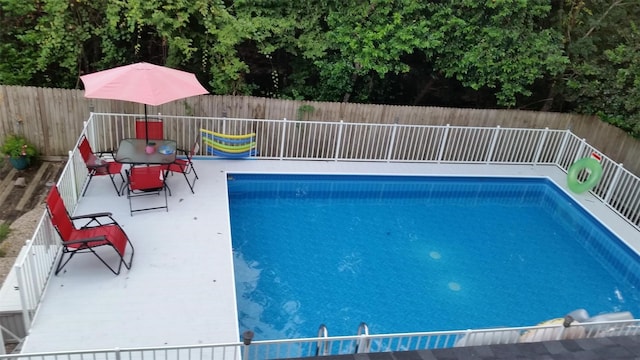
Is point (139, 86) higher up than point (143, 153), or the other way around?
Answer: point (139, 86)

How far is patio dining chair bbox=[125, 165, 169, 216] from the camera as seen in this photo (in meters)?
7.80

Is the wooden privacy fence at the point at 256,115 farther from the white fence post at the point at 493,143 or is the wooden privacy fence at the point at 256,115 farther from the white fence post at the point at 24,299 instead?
the white fence post at the point at 24,299

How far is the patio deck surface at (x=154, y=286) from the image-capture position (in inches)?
220

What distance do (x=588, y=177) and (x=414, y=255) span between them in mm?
4538

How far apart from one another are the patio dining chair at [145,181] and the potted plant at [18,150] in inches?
101

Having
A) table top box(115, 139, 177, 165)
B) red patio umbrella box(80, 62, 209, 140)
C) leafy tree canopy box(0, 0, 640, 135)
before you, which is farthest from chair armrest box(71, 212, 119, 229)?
leafy tree canopy box(0, 0, 640, 135)

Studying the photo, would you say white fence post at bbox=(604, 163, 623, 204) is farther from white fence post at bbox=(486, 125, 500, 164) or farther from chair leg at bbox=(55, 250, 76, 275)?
chair leg at bbox=(55, 250, 76, 275)

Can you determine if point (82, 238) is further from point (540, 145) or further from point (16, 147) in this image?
point (540, 145)

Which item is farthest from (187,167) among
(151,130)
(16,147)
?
(16,147)

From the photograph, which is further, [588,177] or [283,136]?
[588,177]

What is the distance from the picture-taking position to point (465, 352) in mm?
4387

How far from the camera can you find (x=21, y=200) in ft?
28.0

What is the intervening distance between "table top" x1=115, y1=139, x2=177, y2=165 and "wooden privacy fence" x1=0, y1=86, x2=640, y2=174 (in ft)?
5.18

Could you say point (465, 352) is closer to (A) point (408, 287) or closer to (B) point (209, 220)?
(A) point (408, 287)
